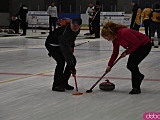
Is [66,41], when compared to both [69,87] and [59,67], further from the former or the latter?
[69,87]

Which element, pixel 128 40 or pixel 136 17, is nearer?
pixel 128 40

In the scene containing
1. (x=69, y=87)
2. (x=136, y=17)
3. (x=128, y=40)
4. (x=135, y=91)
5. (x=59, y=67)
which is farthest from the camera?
(x=136, y=17)

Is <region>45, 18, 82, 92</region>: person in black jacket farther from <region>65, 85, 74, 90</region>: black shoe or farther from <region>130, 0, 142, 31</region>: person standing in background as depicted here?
<region>130, 0, 142, 31</region>: person standing in background

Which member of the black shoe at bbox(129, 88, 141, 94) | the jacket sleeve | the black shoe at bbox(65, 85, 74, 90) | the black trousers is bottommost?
the black shoe at bbox(65, 85, 74, 90)

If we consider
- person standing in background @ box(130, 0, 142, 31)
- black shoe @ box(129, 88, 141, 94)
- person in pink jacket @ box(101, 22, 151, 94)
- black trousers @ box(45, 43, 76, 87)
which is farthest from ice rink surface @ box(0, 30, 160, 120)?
person standing in background @ box(130, 0, 142, 31)

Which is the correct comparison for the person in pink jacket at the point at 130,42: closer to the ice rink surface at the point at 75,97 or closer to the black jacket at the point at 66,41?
the ice rink surface at the point at 75,97

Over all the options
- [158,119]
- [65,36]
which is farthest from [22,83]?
[158,119]

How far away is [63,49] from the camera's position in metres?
5.95

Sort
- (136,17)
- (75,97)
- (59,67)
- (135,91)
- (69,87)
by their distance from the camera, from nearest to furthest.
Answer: (75,97)
(135,91)
(59,67)
(69,87)
(136,17)

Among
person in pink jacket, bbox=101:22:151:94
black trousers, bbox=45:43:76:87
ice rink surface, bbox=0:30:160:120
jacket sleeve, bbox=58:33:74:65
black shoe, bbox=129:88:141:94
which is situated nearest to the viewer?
ice rink surface, bbox=0:30:160:120

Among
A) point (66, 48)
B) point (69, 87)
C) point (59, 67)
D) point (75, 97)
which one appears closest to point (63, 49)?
point (66, 48)

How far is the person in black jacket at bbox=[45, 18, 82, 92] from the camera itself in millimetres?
5957

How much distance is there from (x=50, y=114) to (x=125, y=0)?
92.5 feet

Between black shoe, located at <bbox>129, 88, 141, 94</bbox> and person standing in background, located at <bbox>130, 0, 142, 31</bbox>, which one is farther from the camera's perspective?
person standing in background, located at <bbox>130, 0, 142, 31</bbox>
